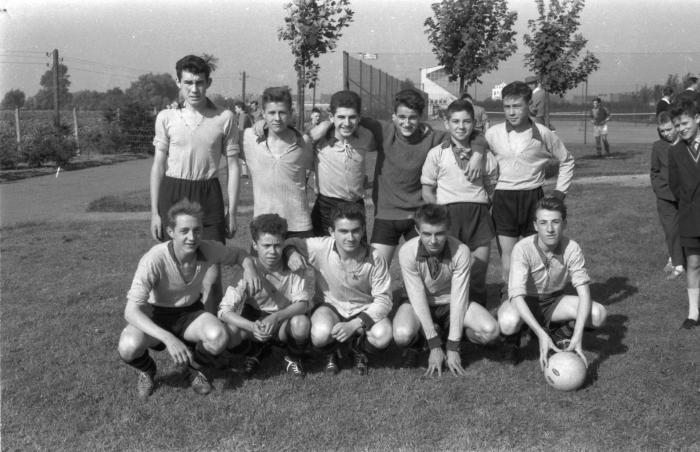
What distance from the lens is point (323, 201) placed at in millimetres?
5230

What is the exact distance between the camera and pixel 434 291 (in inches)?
191

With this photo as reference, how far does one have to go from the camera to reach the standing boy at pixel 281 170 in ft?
16.2

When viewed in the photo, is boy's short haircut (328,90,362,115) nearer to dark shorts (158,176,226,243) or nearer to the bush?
dark shorts (158,176,226,243)

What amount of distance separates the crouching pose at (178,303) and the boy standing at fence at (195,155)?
1.03 feet

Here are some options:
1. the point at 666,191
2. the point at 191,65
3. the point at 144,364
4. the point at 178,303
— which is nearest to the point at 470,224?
the point at 178,303

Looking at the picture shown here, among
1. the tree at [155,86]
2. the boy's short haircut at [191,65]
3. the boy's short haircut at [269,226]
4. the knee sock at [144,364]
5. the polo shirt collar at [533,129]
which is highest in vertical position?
the tree at [155,86]

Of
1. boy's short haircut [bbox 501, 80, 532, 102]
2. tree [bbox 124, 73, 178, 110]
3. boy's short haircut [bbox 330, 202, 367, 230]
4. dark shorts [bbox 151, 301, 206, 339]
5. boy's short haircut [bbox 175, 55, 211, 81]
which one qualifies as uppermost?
tree [bbox 124, 73, 178, 110]

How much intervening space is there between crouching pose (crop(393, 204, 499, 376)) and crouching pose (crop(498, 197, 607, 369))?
0.20 m

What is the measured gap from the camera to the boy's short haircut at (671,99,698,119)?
516 cm

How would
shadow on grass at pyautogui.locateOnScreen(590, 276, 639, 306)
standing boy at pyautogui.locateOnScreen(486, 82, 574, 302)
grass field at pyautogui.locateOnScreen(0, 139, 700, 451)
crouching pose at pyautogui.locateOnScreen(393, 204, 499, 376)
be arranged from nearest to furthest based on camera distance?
1. grass field at pyautogui.locateOnScreen(0, 139, 700, 451)
2. crouching pose at pyautogui.locateOnScreen(393, 204, 499, 376)
3. standing boy at pyautogui.locateOnScreen(486, 82, 574, 302)
4. shadow on grass at pyautogui.locateOnScreen(590, 276, 639, 306)

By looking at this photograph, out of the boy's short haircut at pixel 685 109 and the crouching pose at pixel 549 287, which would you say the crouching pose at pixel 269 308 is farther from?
the boy's short haircut at pixel 685 109

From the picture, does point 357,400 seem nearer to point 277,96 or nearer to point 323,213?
point 323,213

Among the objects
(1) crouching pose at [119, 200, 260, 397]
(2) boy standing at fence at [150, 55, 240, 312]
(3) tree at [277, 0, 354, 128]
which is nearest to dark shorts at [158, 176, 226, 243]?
(2) boy standing at fence at [150, 55, 240, 312]

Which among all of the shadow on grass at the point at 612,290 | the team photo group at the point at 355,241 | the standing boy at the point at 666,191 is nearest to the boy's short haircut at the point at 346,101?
the team photo group at the point at 355,241
